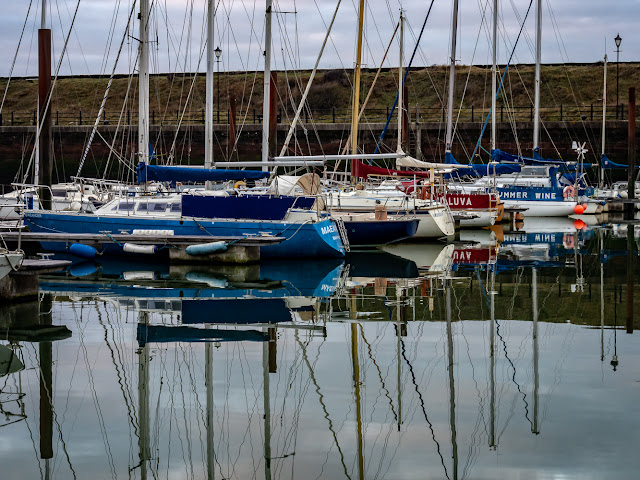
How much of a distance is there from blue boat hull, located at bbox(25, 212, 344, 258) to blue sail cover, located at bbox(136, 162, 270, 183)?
152cm

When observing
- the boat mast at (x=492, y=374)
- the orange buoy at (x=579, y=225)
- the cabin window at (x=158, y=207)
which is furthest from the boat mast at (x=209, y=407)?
the orange buoy at (x=579, y=225)

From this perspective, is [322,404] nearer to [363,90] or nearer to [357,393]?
[357,393]

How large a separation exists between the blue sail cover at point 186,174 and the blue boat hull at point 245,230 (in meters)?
1.52

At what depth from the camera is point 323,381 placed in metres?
9.88

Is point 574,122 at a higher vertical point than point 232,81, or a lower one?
lower

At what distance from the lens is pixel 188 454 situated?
7.62 meters

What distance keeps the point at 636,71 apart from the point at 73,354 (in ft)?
228

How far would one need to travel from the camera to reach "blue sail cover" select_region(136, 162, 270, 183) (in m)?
22.4

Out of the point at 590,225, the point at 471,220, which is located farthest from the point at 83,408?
the point at 590,225

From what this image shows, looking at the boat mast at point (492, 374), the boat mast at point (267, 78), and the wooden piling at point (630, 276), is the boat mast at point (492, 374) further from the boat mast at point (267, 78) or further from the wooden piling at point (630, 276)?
the boat mast at point (267, 78)

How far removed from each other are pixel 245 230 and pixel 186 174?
8.66 ft

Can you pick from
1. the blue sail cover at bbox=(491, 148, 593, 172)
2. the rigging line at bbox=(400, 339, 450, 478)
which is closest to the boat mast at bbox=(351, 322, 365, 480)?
the rigging line at bbox=(400, 339, 450, 478)

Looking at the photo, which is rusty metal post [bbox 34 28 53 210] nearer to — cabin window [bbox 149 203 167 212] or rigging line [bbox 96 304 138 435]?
cabin window [bbox 149 203 167 212]

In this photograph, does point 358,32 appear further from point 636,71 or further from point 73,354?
point 636,71
